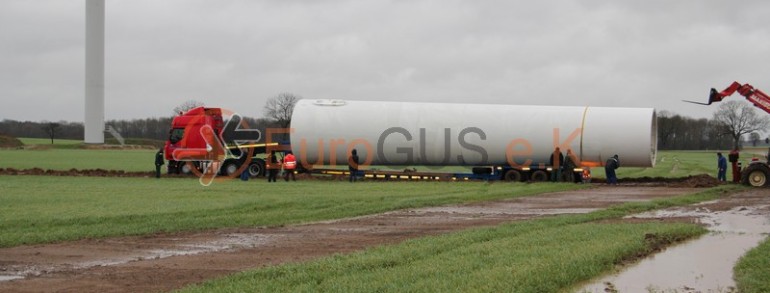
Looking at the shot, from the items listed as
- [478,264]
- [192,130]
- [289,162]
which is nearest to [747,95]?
[289,162]

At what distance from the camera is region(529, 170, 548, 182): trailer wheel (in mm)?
29842

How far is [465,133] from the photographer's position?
30656 millimetres

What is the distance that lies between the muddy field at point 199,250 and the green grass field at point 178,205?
0.80 meters

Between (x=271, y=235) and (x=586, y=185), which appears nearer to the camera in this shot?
(x=271, y=235)

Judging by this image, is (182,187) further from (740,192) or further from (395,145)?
(740,192)

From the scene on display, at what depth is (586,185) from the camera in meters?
27.3

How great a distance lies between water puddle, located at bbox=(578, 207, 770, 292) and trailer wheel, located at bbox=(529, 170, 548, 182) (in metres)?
15.9

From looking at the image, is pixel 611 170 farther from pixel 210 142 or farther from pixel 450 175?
pixel 210 142

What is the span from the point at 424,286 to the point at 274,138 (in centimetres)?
2665

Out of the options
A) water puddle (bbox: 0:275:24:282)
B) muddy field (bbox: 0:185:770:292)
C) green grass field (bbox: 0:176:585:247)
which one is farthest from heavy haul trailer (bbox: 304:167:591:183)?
water puddle (bbox: 0:275:24:282)

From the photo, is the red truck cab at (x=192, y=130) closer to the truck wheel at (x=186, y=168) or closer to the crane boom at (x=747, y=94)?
the truck wheel at (x=186, y=168)

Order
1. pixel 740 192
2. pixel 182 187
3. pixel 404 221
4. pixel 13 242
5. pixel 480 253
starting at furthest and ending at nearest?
pixel 182 187
pixel 740 192
pixel 404 221
pixel 13 242
pixel 480 253

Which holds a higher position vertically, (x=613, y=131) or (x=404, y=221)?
(x=613, y=131)

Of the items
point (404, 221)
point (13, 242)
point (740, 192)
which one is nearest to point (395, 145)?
point (740, 192)
